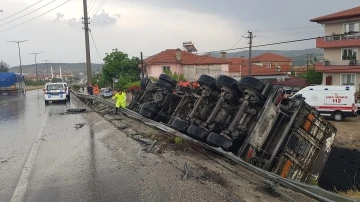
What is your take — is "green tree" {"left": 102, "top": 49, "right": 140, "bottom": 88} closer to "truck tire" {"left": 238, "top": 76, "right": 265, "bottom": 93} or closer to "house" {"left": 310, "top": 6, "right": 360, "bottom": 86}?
"house" {"left": 310, "top": 6, "right": 360, "bottom": 86}

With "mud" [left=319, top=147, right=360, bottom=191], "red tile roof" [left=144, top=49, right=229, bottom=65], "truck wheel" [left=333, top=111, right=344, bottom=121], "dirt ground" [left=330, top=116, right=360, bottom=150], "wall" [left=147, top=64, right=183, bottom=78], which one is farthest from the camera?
"wall" [left=147, top=64, right=183, bottom=78]

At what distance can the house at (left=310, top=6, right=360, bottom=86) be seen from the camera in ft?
121

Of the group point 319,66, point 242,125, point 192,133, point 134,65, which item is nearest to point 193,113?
point 192,133

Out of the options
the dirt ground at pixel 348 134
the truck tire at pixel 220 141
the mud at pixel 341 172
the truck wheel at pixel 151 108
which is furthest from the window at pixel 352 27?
the truck tire at pixel 220 141

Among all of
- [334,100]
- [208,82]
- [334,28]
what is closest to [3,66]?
[334,28]

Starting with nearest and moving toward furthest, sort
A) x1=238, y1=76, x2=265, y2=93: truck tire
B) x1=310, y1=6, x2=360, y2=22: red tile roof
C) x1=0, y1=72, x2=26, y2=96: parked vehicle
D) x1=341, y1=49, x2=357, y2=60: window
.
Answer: x1=238, y1=76, x2=265, y2=93: truck tire < x1=310, y1=6, x2=360, y2=22: red tile roof < x1=341, y1=49, x2=357, y2=60: window < x1=0, y1=72, x2=26, y2=96: parked vehicle

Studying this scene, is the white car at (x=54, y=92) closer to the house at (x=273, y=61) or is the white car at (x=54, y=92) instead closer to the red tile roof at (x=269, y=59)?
the house at (x=273, y=61)

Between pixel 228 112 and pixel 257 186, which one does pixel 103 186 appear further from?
pixel 228 112

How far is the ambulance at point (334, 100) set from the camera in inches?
953

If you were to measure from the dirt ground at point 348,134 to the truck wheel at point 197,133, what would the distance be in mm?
11631

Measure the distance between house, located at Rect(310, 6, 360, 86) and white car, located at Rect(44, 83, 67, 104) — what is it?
1024 inches

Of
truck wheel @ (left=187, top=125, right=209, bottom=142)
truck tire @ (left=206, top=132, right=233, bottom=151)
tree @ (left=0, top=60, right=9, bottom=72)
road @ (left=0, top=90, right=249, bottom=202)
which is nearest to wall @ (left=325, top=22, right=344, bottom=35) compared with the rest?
truck wheel @ (left=187, top=125, right=209, bottom=142)

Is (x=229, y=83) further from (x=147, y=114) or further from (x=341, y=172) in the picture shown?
(x=341, y=172)

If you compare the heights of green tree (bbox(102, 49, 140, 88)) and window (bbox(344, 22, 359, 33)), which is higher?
window (bbox(344, 22, 359, 33))
